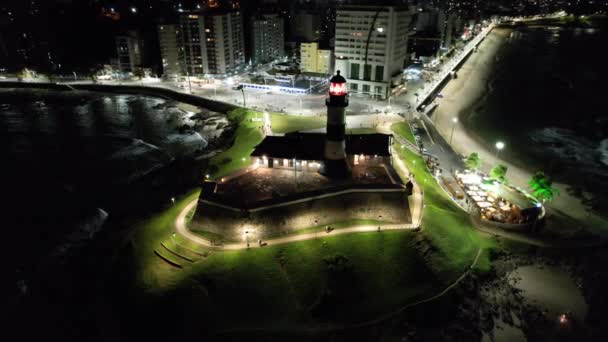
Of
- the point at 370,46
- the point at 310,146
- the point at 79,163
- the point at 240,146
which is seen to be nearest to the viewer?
the point at 310,146

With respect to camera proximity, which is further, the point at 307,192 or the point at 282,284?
the point at 307,192

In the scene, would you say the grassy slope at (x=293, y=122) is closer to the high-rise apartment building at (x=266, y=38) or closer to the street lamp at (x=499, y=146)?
the street lamp at (x=499, y=146)

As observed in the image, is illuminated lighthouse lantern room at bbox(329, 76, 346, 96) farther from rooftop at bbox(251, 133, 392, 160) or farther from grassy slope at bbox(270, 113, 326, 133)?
grassy slope at bbox(270, 113, 326, 133)

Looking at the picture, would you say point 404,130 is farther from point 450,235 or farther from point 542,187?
point 450,235

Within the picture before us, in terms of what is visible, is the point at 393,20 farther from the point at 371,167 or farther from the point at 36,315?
the point at 36,315

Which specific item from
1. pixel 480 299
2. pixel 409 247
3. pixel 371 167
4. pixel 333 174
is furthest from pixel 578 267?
pixel 333 174

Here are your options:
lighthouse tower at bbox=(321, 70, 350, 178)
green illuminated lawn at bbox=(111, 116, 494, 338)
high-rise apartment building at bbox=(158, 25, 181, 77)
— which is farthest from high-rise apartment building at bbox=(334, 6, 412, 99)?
green illuminated lawn at bbox=(111, 116, 494, 338)

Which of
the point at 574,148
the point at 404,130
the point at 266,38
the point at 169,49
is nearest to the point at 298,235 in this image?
the point at 404,130
